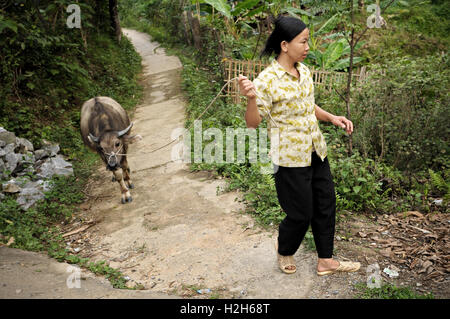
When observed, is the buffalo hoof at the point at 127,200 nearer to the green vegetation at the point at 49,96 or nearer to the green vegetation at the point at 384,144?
the green vegetation at the point at 49,96

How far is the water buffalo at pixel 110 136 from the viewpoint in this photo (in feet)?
16.1

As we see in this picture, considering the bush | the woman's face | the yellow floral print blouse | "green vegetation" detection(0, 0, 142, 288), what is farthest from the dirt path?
the bush

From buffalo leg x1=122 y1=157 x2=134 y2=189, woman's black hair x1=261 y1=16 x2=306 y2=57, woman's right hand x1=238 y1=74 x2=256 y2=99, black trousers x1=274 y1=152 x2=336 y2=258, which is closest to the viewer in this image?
woman's right hand x1=238 y1=74 x2=256 y2=99

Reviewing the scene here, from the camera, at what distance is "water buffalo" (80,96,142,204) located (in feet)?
16.1

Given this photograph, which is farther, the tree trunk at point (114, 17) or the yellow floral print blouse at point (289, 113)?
the tree trunk at point (114, 17)

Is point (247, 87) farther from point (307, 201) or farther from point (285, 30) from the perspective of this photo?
point (307, 201)

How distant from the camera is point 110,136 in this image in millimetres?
4949

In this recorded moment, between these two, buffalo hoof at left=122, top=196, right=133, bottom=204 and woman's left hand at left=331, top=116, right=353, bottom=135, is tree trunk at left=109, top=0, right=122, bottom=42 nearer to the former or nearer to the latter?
buffalo hoof at left=122, top=196, right=133, bottom=204

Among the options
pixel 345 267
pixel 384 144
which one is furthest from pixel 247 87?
pixel 384 144

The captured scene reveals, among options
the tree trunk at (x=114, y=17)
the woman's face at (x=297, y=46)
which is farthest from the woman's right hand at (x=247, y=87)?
the tree trunk at (x=114, y=17)

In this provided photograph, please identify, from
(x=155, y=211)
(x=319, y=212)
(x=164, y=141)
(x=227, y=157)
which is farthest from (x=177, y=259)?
(x=164, y=141)

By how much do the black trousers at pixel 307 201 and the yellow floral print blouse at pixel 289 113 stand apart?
95 millimetres

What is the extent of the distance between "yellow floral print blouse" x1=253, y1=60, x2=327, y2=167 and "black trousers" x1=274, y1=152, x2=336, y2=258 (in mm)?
95

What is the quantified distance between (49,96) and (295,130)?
7.06 meters
